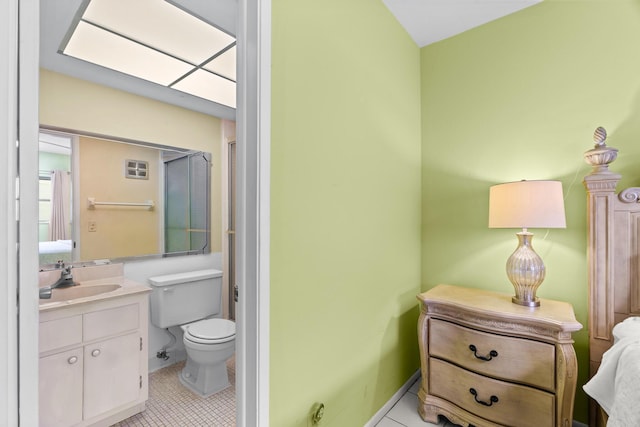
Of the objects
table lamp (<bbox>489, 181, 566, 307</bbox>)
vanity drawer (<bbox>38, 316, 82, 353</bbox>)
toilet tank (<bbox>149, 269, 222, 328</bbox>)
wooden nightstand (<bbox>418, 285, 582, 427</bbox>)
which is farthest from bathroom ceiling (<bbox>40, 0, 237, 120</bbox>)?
wooden nightstand (<bbox>418, 285, 582, 427</bbox>)

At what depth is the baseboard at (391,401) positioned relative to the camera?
1.71m

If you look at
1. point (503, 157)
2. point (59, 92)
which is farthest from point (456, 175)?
point (59, 92)

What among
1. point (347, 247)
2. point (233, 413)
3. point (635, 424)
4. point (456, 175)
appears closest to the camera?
point (635, 424)

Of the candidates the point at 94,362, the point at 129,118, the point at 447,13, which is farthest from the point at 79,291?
the point at 447,13

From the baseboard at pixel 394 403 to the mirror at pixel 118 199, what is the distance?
1933mm

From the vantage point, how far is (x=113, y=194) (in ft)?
7.35

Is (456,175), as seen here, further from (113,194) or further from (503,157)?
(113,194)

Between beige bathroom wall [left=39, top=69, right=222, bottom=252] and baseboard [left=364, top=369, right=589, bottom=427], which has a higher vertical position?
beige bathroom wall [left=39, top=69, right=222, bottom=252]

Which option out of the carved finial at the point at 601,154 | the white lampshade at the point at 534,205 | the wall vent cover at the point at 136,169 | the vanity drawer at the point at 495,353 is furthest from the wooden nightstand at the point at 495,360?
the wall vent cover at the point at 136,169

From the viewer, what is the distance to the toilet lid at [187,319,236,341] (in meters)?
2.04

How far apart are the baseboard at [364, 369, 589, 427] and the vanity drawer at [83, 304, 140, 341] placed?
148 centimetres

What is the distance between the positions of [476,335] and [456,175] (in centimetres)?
107

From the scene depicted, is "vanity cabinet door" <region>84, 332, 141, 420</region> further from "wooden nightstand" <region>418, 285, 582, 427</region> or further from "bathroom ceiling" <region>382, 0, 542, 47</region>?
"bathroom ceiling" <region>382, 0, 542, 47</region>

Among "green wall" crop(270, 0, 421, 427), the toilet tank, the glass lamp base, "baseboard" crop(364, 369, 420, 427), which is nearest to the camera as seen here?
"green wall" crop(270, 0, 421, 427)
